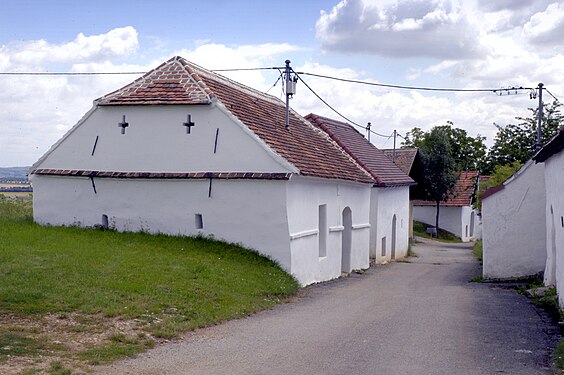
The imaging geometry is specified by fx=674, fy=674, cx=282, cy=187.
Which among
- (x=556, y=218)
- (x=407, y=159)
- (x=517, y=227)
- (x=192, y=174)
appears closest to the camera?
(x=556, y=218)

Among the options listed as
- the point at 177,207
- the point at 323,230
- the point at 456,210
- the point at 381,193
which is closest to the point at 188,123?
the point at 177,207

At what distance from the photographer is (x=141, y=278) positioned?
45.2ft

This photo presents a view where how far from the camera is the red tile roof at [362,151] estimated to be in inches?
1126

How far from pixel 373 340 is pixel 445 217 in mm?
47268

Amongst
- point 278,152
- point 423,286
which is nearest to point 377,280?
point 423,286

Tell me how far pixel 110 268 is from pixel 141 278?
35.2 inches

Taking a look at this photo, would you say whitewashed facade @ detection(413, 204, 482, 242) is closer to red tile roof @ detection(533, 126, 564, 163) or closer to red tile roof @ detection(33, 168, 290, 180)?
red tile roof @ detection(33, 168, 290, 180)

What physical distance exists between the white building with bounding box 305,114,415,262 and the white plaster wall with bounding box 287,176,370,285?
3.23 metres

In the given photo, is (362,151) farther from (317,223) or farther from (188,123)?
(188,123)

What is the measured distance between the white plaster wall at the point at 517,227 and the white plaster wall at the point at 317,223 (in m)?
4.69

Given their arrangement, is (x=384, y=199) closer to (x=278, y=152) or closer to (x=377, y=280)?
(x=377, y=280)

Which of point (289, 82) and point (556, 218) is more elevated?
point (289, 82)

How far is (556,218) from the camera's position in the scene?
572 inches

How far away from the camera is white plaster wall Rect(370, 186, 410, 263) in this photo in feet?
94.4
